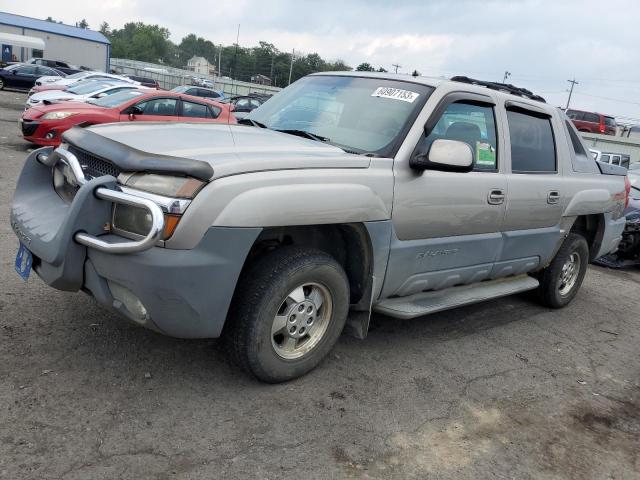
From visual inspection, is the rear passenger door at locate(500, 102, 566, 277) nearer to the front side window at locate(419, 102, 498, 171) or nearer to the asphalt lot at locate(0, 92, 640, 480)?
the front side window at locate(419, 102, 498, 171)

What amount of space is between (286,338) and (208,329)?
2.03ft

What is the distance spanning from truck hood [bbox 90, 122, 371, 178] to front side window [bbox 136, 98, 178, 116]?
308 inches

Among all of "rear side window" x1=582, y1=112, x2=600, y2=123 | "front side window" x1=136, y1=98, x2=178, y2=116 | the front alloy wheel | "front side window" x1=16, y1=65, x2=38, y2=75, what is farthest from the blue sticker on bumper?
"rear side window" x1=582, y1=112, x2=600, y2=123

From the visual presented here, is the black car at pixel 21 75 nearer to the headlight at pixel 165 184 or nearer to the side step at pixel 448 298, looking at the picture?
the side step at pixel 448 298

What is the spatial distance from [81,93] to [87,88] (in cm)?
63

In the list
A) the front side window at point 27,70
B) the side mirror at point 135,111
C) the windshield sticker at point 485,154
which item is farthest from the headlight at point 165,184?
the front side window at point 27,70

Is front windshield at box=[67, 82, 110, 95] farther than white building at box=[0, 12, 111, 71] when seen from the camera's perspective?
No

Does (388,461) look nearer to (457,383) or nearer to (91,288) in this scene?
(457,383)

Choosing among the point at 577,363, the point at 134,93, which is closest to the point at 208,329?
the point at 577,363

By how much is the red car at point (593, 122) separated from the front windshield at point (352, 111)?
119 ft

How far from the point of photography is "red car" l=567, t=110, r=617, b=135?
3641 cm

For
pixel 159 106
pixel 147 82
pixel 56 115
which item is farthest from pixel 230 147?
pixel 147 82

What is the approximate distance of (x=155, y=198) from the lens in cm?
265

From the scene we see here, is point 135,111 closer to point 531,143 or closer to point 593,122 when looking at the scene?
point 531,143
